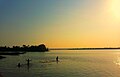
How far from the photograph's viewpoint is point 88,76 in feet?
195

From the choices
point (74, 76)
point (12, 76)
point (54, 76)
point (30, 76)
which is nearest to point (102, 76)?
point (74, 76)

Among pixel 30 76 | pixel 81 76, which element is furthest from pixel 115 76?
pixel 30 76

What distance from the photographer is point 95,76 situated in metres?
60.1

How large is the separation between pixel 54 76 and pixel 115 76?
576 inches

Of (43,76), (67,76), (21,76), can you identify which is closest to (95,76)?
(67,76)

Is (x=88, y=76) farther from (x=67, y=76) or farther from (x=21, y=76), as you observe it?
(x=21, y=76)

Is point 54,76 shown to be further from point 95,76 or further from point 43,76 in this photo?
point 95,76

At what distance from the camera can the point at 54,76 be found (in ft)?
197

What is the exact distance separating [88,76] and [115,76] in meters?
6.84

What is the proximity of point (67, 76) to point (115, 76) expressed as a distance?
11607 millimetres

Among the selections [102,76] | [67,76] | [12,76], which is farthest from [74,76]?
[12,76]

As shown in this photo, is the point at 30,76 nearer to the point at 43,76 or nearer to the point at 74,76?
the point at 43,76

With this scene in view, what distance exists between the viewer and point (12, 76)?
5934cm

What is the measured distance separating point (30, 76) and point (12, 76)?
169 inches
